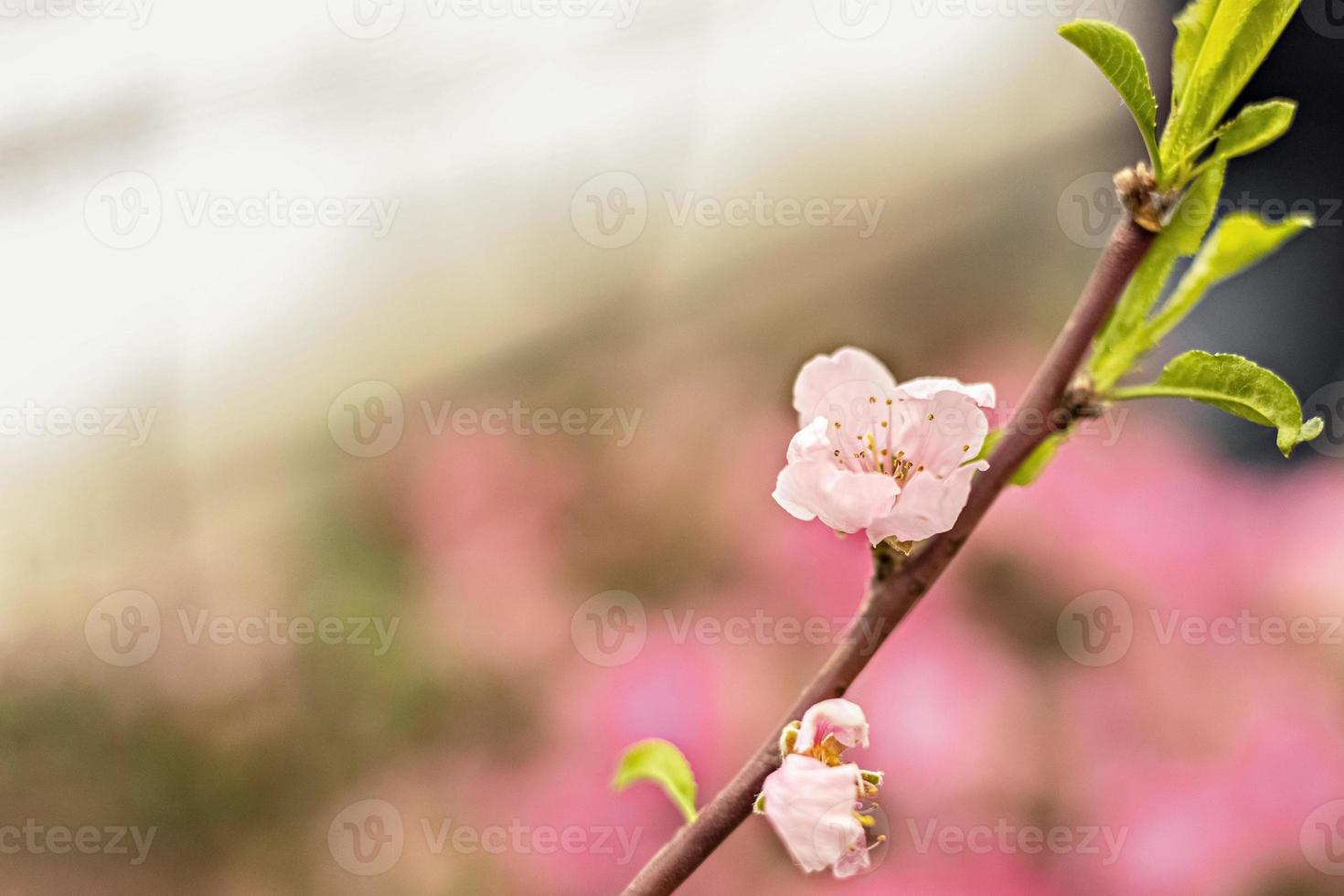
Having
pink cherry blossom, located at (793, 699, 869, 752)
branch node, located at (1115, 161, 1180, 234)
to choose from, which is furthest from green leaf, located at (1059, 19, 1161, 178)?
pink cherry blossom, located at (793, 699, 869, 752)

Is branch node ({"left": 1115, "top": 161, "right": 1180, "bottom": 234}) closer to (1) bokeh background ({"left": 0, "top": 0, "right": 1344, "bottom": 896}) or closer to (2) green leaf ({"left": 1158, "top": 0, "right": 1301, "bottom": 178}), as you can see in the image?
(2) green leaf ({"left": 1158, "top": 0, "right": 1301, "bottom": 178})

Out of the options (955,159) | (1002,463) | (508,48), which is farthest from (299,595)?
(955,159)

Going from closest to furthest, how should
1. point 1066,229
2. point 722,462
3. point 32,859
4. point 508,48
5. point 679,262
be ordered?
point 32,859 < point 722,462 < point 508,48 < point 679,262 < point 1066,229

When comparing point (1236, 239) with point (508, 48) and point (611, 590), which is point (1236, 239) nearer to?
point (611, 590)

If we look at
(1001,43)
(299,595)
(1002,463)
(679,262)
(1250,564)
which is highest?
(1001,43)

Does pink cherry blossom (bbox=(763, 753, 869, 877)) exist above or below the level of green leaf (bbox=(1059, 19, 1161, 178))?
below

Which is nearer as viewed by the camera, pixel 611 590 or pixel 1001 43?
pixel 611 590
